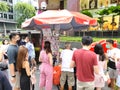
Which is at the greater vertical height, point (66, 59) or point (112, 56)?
point (112, 56)

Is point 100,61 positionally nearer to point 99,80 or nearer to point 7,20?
point 99,80

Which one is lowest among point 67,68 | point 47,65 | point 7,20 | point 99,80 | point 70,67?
point 99,80

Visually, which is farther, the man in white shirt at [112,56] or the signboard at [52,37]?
the signboard at [52,37]

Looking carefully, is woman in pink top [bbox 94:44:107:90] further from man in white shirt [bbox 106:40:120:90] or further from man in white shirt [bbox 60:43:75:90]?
man in white shirt [bbox 60:43:75:90]

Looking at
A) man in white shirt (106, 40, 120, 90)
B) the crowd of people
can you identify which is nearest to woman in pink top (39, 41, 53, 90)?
the crowd of people

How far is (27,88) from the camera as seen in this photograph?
6.01 m

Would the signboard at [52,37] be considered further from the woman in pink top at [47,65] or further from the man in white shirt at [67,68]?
the woman in pink top at [47,65]

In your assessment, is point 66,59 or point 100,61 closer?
point 100,61

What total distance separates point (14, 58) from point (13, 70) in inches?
11.0

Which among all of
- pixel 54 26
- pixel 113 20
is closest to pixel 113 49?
pixel 54 26

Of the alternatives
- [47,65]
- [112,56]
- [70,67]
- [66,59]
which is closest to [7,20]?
[66,59]

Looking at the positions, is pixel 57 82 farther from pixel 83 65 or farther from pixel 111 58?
pixel 83 65

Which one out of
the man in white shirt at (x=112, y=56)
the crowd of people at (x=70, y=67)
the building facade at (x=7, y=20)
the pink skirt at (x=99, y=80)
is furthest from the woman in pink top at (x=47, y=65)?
the building facade at (x=7, y=20)

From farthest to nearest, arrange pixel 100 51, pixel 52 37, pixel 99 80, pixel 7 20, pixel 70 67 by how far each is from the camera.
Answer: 1. pixel 7 20
2. pixel 52 37
3. pixel 99 80
4. pixel 100 51
5. pixel 70 67
